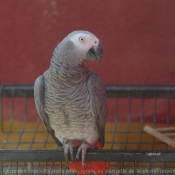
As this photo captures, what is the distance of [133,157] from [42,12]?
58 cm

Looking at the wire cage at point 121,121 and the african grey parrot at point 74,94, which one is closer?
the african grey parrot at point 74,94

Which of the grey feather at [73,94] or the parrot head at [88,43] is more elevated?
the parrot head at [88,43]

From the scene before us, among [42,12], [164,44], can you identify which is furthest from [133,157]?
[42,12]

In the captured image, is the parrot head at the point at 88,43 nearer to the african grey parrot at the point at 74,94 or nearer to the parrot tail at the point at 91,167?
the african grey parrot at the point at 74,94

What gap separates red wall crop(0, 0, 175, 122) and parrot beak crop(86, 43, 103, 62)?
0.21m

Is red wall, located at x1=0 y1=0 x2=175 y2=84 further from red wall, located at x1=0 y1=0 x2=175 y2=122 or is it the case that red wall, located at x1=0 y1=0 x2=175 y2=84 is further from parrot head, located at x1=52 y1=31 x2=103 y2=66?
parrot head, located at x1=52 y1=31 x2=103 y2=66

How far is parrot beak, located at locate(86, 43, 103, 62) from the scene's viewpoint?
99 cm

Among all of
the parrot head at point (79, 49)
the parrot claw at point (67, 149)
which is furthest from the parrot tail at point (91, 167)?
the parrot head at point (79, 49)

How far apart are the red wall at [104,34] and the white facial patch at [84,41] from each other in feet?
0.64

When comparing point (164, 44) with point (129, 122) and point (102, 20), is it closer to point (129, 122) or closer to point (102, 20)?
point (102, 20)

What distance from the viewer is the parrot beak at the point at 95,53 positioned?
0.99 metres

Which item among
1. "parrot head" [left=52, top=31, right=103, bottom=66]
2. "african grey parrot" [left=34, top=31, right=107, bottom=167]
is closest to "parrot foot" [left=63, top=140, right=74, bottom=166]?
"african grey parrot" [left=34, top=31, right=107, bottom=167]

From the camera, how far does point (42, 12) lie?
1.23 meters

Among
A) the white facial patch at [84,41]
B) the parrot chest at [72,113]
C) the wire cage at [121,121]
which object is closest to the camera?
the white facial patch at [84,41]
